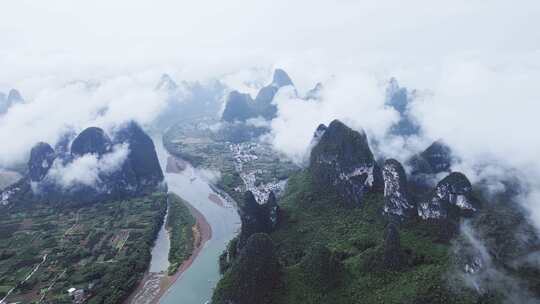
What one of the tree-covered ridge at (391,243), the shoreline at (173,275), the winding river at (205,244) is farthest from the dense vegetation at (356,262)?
the shoreline at (173,275)

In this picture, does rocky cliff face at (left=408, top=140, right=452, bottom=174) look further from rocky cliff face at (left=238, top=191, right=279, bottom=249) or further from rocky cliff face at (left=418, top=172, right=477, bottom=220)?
rocky cliff face at (left=238, top=191, right=279, bottom=249)

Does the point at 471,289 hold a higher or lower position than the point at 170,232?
higher

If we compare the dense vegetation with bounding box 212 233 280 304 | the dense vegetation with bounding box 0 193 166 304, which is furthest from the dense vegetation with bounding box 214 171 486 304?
the dense vegetation with bounding box 0 193 166 304

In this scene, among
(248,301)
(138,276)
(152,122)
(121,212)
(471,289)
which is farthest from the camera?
(152,122)

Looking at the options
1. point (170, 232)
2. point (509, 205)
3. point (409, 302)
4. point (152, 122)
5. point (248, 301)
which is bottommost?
point (152, 122)

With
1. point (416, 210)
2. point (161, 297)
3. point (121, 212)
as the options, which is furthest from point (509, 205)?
point (121, 212)

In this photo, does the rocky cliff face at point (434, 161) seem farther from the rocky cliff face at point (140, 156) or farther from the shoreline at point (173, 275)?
the rocky cliff face at point (140, 156)

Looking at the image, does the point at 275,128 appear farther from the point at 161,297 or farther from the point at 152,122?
the point at 161,297
